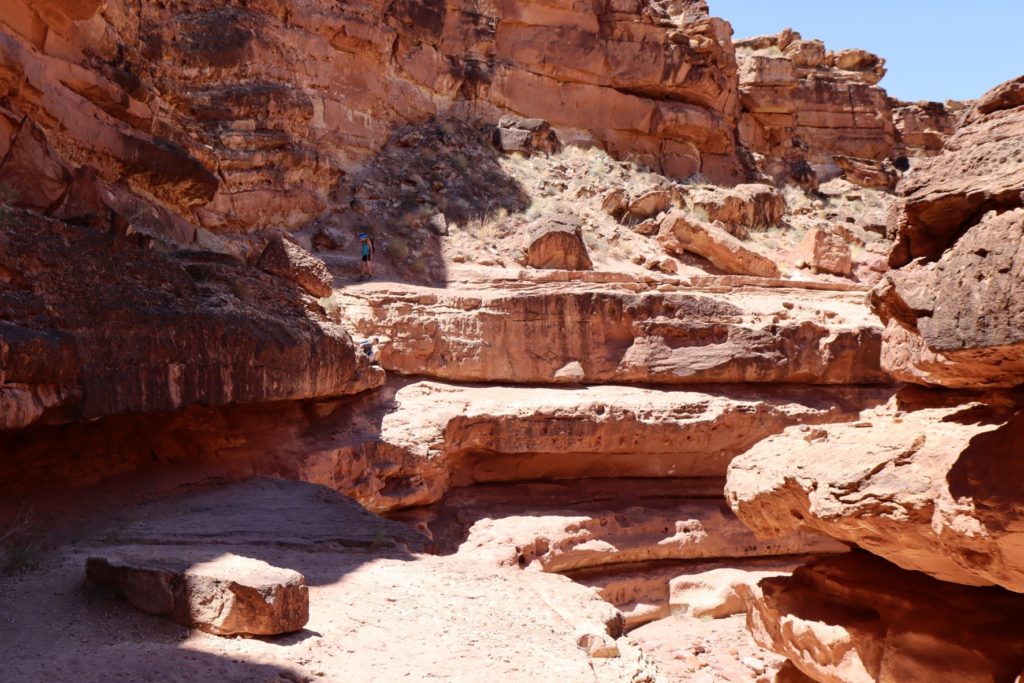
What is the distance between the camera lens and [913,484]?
5.66m

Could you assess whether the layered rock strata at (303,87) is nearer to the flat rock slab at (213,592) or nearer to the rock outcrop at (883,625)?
the flat rock slab at (213,592)

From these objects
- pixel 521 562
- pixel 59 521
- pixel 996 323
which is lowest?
pixel 521 562

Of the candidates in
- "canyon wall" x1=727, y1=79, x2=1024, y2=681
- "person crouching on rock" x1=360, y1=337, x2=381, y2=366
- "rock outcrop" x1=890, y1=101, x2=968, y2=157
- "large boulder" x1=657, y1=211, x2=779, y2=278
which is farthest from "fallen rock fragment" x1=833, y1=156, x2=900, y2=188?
"canyon wall" x1=727, y1=79, x2=1024, y2=681

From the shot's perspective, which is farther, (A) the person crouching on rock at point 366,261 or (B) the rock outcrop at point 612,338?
(A) the person crouching on rock at point 366,261

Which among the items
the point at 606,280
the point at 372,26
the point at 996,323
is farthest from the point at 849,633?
the point at 372,26

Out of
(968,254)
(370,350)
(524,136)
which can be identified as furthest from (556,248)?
(968,254)

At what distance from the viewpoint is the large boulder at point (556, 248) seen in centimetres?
1639

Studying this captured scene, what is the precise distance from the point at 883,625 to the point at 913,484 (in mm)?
1472

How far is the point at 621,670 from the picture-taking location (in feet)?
19.0

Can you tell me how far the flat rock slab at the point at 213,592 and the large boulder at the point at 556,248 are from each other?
1131 centimetres

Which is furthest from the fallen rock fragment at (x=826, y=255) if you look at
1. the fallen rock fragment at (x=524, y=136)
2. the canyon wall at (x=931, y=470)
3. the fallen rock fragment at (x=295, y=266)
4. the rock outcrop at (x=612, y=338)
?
the canyon wall at (x=931, y=470)

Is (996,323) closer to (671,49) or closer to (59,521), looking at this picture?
(59,521)

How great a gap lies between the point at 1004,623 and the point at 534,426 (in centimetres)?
767

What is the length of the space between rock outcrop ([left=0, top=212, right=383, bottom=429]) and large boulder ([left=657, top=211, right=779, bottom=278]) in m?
9.75
